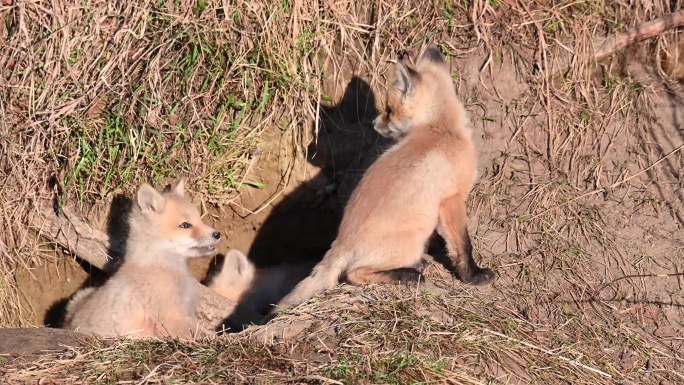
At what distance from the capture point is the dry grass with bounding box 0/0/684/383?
19.1 ft

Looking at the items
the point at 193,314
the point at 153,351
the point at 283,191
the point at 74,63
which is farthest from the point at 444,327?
the point at 74,63

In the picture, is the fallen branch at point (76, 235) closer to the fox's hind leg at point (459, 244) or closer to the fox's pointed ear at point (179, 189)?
the fox's pointed ear at point (179, 189)

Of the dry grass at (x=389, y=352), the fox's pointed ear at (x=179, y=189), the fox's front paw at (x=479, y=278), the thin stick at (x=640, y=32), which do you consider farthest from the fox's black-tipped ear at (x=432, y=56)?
the fox's pointed ear at (x=179, y=189)

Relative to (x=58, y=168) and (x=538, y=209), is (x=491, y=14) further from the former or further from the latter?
Result: (x=58, y=168)

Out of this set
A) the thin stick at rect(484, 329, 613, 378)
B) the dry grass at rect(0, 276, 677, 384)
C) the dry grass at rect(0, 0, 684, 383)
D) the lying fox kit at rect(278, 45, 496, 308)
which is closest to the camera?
the dry grass at rect(0, 276, 677, 384)

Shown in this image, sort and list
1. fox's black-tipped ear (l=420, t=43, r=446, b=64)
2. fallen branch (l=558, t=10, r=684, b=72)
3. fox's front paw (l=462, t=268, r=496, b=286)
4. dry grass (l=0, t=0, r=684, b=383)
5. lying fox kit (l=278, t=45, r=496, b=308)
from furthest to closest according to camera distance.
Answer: fallen branch (l=558, t=10, r=684, b=72), fox's black-tipped ear (l=420, t=43, r=446, b=64), dry grass (l=0, t=0, r=684, b=383), fox's front paw (l=462, t=268, r=496, b=286), lying fox kit (l=278, t=45, r=496, b=308)

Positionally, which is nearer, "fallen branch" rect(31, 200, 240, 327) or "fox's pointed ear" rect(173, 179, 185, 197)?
"fox's pointed ear" rect(173, 179, 185, 197)

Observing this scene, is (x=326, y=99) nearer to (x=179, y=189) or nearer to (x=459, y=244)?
(x=179, y=189)

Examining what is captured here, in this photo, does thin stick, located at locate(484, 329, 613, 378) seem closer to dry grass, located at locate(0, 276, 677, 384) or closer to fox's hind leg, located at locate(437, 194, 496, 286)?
dry grass, located at locate(0, 276, 677, 384)

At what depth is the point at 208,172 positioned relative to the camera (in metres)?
6.49

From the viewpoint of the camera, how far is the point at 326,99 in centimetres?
681

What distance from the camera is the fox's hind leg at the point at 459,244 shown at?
5.41m

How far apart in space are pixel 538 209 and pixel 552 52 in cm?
147

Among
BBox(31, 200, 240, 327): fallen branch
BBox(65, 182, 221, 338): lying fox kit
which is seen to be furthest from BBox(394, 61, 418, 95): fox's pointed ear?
BBox(31, 200, 240, 327): fallen branch
